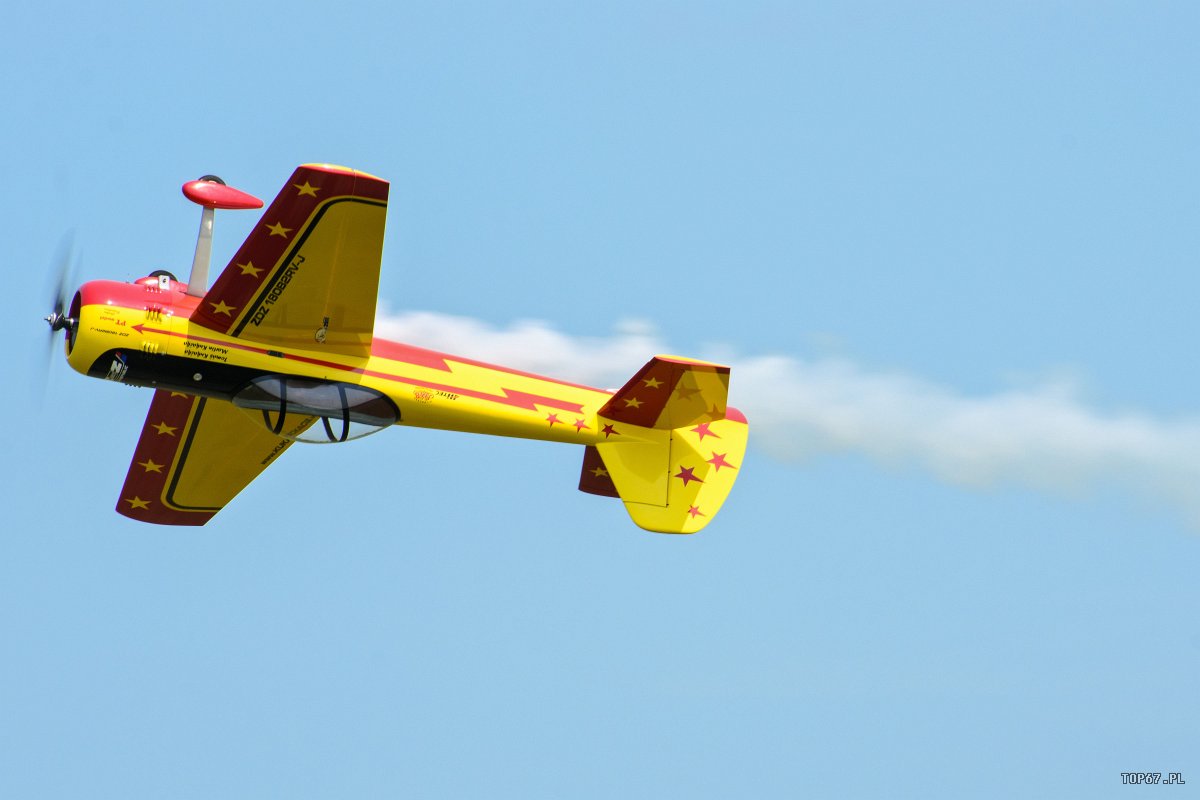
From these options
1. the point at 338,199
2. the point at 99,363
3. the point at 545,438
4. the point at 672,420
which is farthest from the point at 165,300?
the point at 672,420

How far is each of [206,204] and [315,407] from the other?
276 centimetres

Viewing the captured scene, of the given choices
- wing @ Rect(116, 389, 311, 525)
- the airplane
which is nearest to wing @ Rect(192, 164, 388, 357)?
the airplane

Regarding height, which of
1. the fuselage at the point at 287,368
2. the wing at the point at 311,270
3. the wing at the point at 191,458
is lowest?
the wing at the point at 191,458

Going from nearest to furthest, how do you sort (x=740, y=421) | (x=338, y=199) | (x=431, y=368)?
(x=338, y=199) < (x=431, y=368) < (x=740, y=421)

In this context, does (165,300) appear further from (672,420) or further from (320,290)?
(672,420)

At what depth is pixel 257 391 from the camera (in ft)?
79.8

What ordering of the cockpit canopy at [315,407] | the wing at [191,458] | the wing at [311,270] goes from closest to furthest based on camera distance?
→ the wing at [311,270] → the cockpit canopy at [315,407] → the wing at [191,458]

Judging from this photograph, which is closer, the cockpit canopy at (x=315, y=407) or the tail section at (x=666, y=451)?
the cockpit canopy at (x=315, y=407)

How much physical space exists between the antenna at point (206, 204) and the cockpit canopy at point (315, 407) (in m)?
1.43

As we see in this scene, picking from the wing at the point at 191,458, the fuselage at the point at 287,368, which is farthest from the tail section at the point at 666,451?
the wing at the point at 191,458

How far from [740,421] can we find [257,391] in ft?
21.6

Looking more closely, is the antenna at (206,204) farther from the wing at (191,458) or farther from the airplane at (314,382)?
the wing at (191,458)

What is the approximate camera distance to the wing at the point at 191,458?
87.2 feet

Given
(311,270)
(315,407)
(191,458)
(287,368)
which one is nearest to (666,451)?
(315,407)
